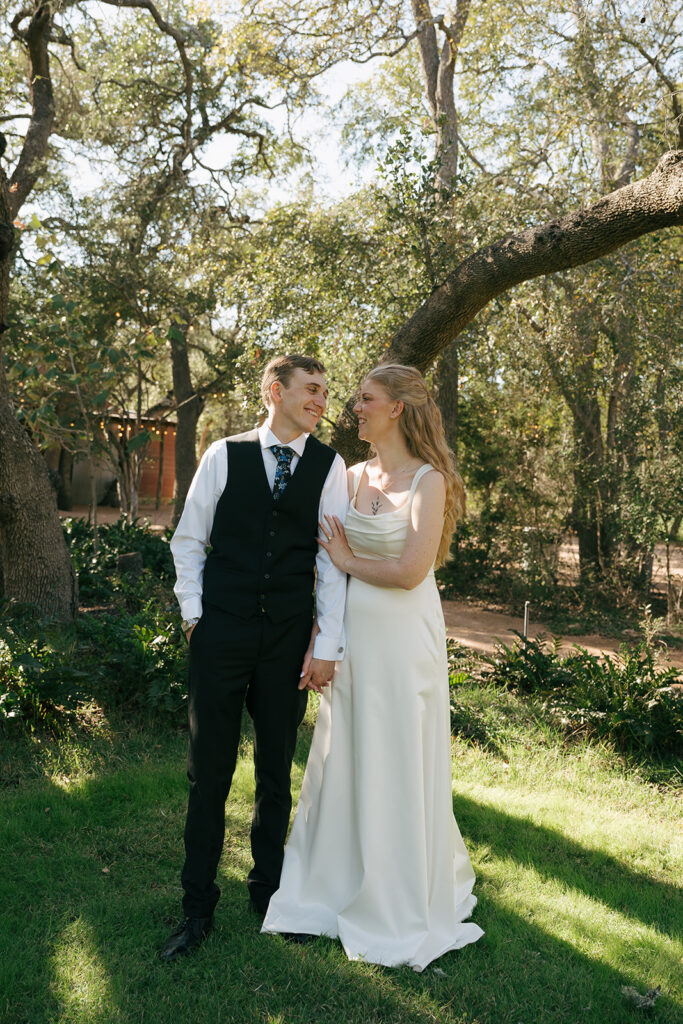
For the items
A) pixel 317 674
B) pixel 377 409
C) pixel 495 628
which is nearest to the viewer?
pixel 317 674

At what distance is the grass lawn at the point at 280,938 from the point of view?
8.86 ft

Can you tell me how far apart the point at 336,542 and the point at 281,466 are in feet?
1.22

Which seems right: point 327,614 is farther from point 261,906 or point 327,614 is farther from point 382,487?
point 261,906

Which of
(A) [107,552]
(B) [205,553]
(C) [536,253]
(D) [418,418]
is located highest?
(C) [536,253]

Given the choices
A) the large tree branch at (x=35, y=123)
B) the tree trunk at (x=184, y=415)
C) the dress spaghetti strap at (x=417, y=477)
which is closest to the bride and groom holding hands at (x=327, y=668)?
the dress spaghetti strap at (x=417, y=477)

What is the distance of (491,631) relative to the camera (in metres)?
10.5

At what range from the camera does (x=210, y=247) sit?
14.6 m

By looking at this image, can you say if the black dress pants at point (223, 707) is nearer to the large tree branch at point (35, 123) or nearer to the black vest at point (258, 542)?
the black vest at point (258, 542)

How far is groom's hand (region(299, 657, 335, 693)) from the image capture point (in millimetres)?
3105

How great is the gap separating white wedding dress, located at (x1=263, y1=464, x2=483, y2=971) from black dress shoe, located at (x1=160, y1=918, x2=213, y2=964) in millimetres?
237

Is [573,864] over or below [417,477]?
below

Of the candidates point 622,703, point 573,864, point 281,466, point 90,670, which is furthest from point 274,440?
point 622,703

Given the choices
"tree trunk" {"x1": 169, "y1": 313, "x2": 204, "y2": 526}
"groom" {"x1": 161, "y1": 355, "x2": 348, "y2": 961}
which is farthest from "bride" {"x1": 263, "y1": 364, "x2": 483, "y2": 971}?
"tree trunk" {"x1": 169, "y1": 313, "x2": 204, "y2": 526}

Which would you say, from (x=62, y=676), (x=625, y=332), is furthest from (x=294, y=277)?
(x=62, y=676)
